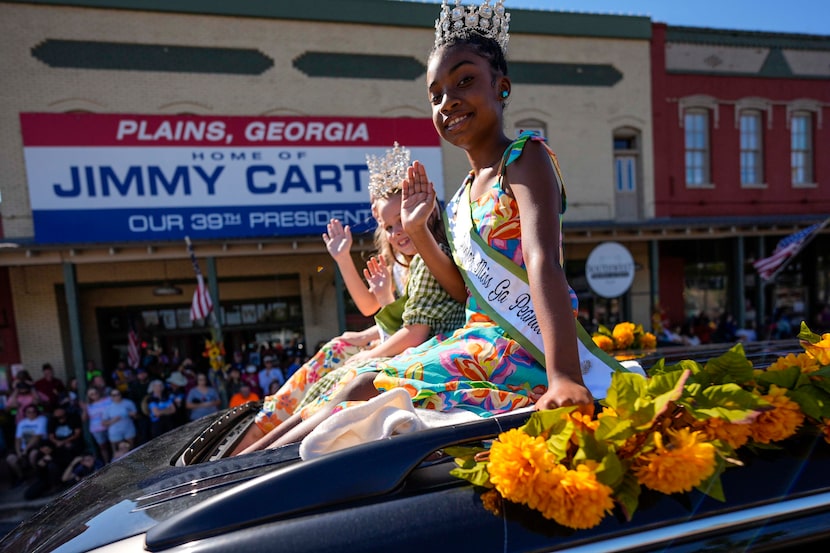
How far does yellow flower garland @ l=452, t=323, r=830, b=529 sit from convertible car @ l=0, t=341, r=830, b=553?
0.04 meters

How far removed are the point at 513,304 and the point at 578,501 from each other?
68 centimetres

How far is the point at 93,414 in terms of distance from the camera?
6.48 meters

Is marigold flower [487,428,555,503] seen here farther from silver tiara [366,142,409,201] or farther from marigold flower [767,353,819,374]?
silver tiara [366,142,409,201]

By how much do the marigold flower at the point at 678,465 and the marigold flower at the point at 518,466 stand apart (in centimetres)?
20

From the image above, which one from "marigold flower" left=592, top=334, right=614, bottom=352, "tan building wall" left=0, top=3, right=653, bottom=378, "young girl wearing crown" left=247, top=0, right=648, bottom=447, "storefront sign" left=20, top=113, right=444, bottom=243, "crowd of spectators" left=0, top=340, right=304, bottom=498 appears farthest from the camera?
"tan building wall" left=0, top=3, right=653, bottom=378

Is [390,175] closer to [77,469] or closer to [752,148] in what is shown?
[77,469]

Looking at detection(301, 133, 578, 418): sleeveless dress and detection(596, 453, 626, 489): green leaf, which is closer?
detection(596, 453, 626, 489): green leaf

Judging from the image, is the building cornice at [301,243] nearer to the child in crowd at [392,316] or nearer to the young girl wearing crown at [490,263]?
the child in crowd at [392,316]

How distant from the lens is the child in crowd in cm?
192

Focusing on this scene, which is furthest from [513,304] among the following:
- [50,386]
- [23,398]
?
[50,386]

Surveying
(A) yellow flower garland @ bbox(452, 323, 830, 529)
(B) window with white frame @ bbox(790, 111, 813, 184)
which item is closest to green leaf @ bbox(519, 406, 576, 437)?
(A) yellow flower garland @ bbox(452, 323, 830, 529)

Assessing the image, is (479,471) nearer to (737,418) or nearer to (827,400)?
(737,418)

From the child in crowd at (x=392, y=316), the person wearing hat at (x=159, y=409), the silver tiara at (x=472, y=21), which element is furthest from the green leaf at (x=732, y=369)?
the person wearing hat at (x=159, y=409)

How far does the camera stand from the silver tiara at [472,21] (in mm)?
1570
